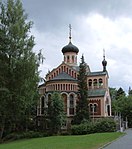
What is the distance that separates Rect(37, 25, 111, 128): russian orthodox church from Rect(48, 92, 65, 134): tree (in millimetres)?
5488

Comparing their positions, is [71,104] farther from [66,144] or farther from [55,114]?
[66,144]

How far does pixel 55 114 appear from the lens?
42.6 meters

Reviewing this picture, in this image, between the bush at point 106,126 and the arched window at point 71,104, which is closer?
the bush at point 106,126

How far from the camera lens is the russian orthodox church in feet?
162

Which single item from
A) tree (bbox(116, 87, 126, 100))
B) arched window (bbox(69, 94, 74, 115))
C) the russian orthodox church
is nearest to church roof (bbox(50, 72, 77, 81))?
the russian orthodox church

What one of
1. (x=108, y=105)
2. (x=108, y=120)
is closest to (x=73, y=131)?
(x=108, y=120)

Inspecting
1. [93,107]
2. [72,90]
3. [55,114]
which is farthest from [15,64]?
[93,107]

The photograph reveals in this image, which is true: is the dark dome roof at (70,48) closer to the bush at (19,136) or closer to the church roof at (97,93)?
the church roof at (97,93)

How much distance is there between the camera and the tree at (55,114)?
140 ft

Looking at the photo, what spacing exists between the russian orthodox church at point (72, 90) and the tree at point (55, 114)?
216 inches

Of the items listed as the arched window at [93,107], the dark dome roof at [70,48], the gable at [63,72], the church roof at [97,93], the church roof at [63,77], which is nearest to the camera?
the arched window at [93,107]

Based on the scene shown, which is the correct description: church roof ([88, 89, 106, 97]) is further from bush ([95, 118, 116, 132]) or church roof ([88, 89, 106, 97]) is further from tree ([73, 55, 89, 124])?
bush ([95, 118, 116, 132])

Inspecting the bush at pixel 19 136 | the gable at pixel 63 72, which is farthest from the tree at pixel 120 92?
the bush at pixel 19 136

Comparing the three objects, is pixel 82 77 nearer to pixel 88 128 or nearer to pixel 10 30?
pixel 88 128
